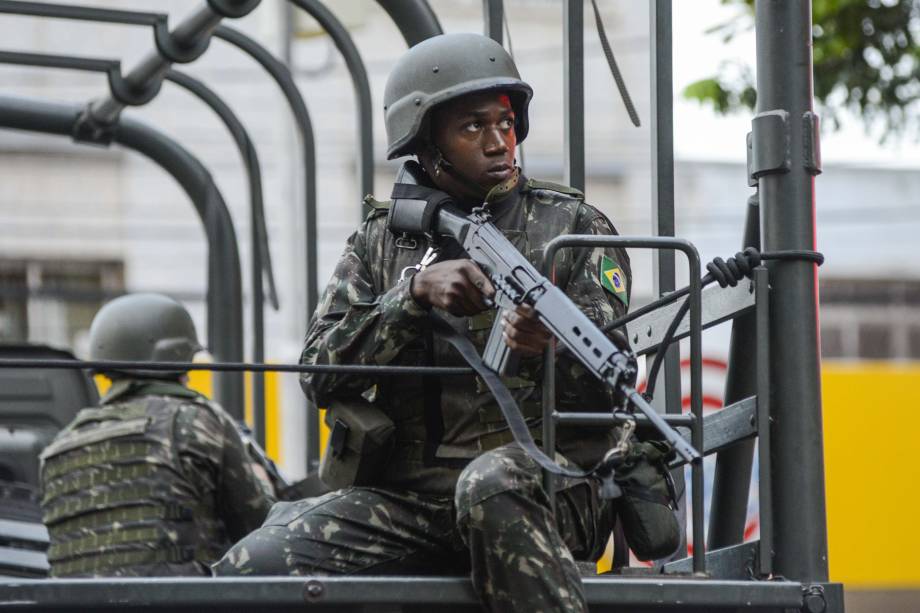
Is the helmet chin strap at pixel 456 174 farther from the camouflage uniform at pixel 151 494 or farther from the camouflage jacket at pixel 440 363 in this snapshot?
the camouflage uniform at pixel 151 494

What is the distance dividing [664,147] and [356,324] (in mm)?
949

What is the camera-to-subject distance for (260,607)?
2.82 m

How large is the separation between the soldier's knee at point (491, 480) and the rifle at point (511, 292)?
0.56 feet

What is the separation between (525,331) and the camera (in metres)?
2.88

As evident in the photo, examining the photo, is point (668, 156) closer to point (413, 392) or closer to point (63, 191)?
point (413, 392)

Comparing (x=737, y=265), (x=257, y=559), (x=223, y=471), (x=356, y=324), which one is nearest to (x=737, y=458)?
(x=737, y=265)

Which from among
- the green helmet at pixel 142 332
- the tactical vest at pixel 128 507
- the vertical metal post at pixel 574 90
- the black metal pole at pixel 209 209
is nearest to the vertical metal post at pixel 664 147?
the vertical metal post at pixel 574 90

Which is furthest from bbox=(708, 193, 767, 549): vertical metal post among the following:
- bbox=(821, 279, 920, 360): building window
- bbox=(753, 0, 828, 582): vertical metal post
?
bbox=(821, 279, 920, 360): building window

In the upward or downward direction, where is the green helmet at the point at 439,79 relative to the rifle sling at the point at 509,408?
upward

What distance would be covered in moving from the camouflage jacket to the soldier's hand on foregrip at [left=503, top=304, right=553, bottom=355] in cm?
23

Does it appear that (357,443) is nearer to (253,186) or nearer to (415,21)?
(415,21)

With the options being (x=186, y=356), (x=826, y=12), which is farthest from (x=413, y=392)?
(x=826, y=12)

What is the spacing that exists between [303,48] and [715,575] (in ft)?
44.7

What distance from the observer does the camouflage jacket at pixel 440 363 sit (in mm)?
3127
